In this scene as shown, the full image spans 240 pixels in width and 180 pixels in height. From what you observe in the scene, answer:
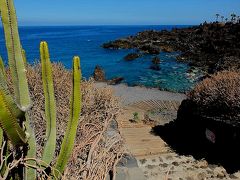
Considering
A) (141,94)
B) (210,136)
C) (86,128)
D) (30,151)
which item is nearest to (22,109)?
(30,151)

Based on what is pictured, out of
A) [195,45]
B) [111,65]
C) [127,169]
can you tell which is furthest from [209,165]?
[195,45]

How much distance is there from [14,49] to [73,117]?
31.0 inches

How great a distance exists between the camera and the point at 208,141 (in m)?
9.59

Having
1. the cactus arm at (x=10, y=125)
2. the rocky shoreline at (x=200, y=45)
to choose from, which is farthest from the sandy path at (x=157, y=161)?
the rocky shoreline at (x=200, y=45)

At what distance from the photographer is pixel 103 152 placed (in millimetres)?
3512

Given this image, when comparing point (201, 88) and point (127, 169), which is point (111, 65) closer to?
point (201, 88)

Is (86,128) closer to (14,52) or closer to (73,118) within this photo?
(73,118)

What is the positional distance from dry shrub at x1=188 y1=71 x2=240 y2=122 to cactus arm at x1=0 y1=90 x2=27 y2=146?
6629 millimetres

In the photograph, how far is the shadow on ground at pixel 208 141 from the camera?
8672 millimetres

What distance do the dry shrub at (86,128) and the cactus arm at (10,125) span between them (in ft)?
1.28

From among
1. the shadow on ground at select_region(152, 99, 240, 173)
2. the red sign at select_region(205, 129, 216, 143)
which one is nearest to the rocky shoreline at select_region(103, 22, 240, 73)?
the shadow on ground at select_region(152, 99, 240, 173)

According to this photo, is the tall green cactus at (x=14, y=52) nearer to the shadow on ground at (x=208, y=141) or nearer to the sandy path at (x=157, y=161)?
the sandy path at (x=157, y=161)

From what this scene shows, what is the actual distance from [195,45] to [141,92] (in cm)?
3186

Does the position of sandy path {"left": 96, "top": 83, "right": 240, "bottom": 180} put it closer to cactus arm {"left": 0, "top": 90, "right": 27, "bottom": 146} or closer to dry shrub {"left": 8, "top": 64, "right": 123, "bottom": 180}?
dry shrub {"left": 8, "top": 64, "right": 123, "bottom": 180}
